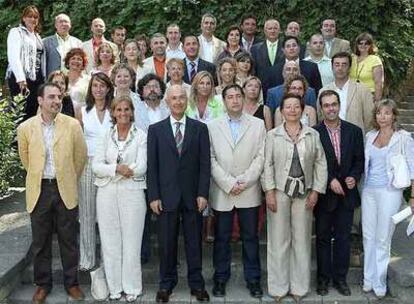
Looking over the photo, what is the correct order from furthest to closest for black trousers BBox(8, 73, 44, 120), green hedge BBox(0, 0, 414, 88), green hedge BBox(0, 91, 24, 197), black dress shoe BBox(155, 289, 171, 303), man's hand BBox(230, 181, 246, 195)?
green hedge BBox(0, 0, 414, 88) → black trousers BBox(8, 73, 44, 120) → green hedge BBox(0, 91, 24, 197) → black dress shoe BBox(155, 289, 171, 303) → man's hand BBox(230, 181, 246, 195)

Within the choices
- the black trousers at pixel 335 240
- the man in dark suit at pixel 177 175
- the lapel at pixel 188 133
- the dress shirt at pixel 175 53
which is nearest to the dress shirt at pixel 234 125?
the man in dark suit at pixel 177 175

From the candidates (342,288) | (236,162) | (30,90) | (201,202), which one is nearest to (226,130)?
(236,162)

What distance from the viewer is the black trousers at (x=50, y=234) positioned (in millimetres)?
5461

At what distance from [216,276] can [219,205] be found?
685 mm

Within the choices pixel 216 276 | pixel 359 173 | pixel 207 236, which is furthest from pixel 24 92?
pixel 359 173

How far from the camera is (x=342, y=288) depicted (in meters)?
5.80

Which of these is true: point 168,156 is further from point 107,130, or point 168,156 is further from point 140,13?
point 140,13

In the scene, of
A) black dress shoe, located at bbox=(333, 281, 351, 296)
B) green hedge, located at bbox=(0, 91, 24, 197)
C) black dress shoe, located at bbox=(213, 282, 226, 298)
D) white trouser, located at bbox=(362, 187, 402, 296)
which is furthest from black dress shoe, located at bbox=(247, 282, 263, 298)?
green hedge, located at bbox=(0, 91, 24, 197)

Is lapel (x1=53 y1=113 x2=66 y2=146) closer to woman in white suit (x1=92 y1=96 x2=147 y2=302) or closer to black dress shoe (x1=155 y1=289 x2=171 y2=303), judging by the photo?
Answer: woman in white suit (x1=92 y1=96 x2=147 y2=302)

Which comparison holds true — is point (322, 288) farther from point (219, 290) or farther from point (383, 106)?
Answer: point (383, 106)

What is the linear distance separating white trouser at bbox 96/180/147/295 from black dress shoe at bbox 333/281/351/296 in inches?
73.5

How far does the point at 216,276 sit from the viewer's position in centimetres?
576

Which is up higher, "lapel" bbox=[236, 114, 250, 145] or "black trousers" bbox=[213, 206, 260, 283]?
"lapel" bbox=[236, 114, 250, 145]

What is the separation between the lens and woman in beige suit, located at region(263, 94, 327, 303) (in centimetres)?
555
